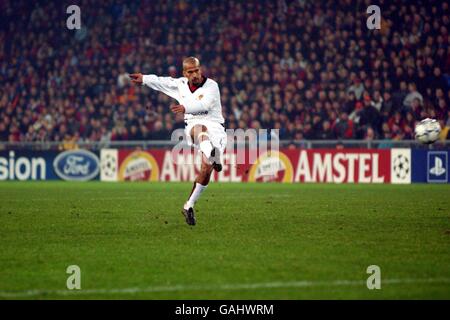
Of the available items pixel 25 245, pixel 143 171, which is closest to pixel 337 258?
pixel 25 245

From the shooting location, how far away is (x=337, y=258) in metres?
8.62

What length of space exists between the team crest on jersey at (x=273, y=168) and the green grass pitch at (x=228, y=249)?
9.62 metres

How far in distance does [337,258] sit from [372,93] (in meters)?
17.8

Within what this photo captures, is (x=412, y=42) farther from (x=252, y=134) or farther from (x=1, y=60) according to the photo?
(x=1, y=60)

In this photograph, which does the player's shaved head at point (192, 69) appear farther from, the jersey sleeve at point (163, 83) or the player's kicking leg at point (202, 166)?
the player's kicking leg at point (202, 166)

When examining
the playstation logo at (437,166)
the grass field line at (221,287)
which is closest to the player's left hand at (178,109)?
the grass field line at (221,287)

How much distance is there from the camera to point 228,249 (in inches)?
367

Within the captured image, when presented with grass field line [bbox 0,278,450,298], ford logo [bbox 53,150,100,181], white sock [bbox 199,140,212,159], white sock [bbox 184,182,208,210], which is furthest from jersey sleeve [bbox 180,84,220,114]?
ford logo [bbox 53,150,100,181]

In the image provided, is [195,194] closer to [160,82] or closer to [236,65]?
[160,82]

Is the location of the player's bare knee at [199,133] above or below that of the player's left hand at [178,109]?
below

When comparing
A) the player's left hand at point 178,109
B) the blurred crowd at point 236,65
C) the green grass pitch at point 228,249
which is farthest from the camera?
the blurred crowd at point 236,65

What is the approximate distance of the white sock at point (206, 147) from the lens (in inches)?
499

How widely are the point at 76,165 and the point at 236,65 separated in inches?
246

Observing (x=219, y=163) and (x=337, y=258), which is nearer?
(x=337, y=258)
